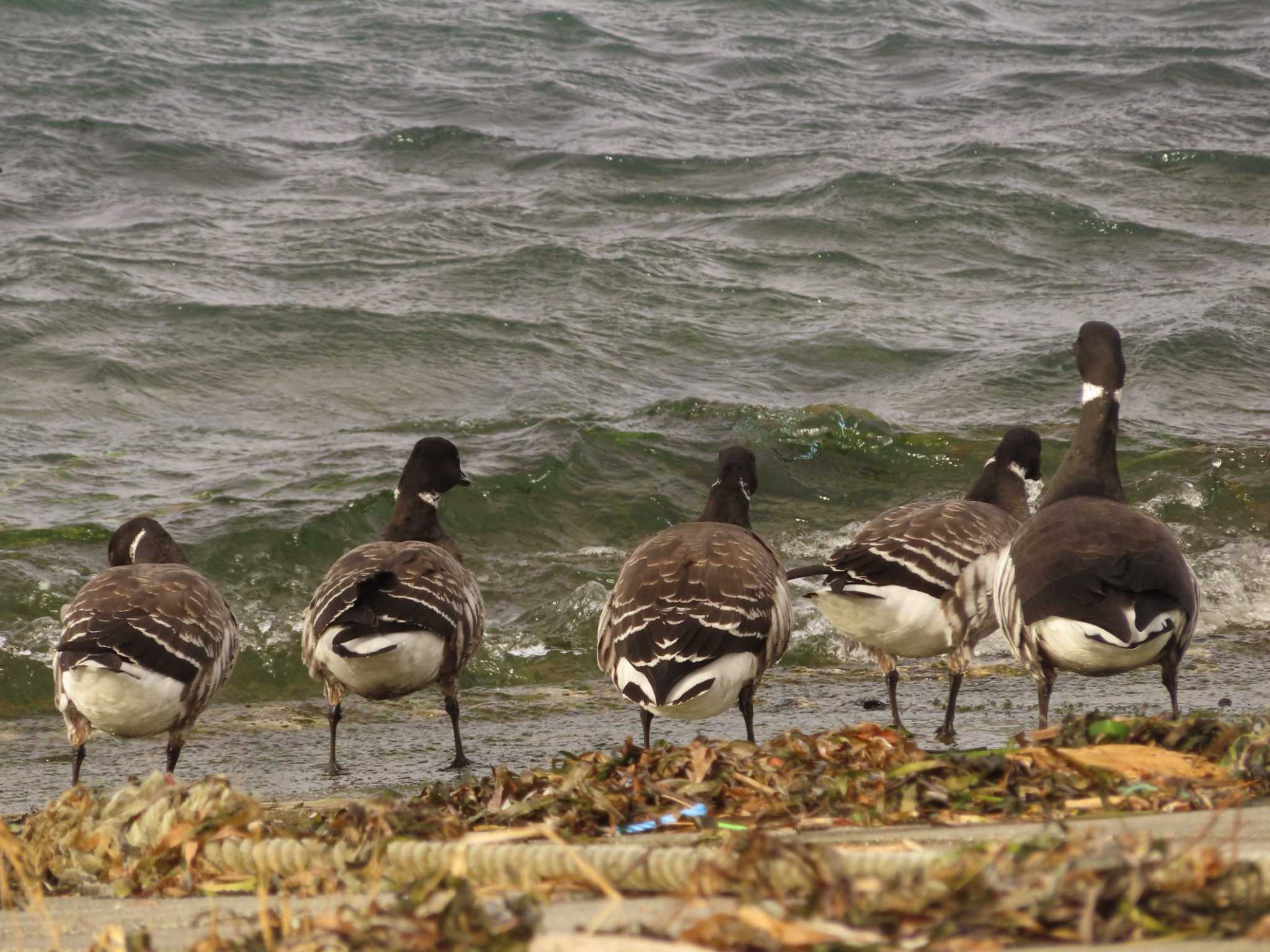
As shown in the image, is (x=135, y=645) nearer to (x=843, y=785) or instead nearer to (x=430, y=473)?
(x=430, y=473)

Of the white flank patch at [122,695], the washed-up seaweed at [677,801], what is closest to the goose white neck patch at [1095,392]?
the washed-up seaweed at [677,801]

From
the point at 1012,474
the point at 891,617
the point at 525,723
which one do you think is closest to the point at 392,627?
the point at 525,723

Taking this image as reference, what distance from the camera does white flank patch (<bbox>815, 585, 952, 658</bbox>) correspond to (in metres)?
8.60

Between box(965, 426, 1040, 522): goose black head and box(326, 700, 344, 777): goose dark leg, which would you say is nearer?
box(326, 700, 344, 777): goose dark leg

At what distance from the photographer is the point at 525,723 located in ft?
30.4

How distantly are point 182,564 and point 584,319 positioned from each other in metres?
8.63

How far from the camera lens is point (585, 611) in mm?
10875

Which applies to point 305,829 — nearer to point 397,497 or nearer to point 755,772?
point 755,772

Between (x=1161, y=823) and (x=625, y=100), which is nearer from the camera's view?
(x=1161, y=823)

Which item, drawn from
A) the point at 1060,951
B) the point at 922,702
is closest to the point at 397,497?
the point at 922,702

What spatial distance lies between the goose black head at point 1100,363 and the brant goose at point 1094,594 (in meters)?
1.16

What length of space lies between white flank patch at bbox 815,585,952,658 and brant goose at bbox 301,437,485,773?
2.08 m

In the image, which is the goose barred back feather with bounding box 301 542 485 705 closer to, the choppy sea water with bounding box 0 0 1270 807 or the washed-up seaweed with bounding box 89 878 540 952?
the choppy sea water with bounding box 0 0 1270 807

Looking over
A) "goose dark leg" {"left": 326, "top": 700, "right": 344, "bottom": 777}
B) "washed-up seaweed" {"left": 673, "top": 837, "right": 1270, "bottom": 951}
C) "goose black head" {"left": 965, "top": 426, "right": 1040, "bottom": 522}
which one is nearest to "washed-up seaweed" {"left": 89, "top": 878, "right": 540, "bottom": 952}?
"washed-up seaweed" {"left": 673, "top": 837, "right": 1270, "bottom": 951}
